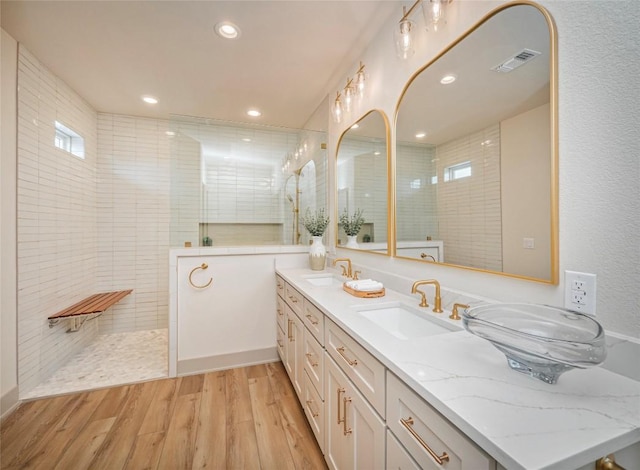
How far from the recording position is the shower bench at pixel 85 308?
239 cm

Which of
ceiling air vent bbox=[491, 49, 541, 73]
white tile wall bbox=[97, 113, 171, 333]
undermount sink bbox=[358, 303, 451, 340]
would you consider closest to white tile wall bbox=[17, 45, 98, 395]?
white tile wall bbox=[97, 113, 171, 333]

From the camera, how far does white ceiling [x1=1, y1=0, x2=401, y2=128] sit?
67.1 inches

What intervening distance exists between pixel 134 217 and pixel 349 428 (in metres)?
3.48

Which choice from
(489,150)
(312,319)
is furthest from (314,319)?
(489,150)

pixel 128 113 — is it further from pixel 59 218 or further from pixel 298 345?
pixel 298 345

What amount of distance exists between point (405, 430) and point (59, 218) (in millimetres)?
3275

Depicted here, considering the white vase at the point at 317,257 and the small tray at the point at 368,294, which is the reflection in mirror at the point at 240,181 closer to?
the white vase at the point at 317,257

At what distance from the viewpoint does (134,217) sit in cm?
336

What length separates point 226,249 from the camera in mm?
2523

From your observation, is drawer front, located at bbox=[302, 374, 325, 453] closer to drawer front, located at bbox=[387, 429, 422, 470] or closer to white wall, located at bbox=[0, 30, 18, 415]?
drawer front, located at bbox=[387, 429, 422, 470]

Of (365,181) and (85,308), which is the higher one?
(365,181)

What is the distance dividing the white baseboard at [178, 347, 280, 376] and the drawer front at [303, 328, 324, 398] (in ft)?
3.64

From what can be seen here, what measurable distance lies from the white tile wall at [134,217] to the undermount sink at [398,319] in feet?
10.0

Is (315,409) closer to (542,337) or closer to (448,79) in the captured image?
(542,337)
